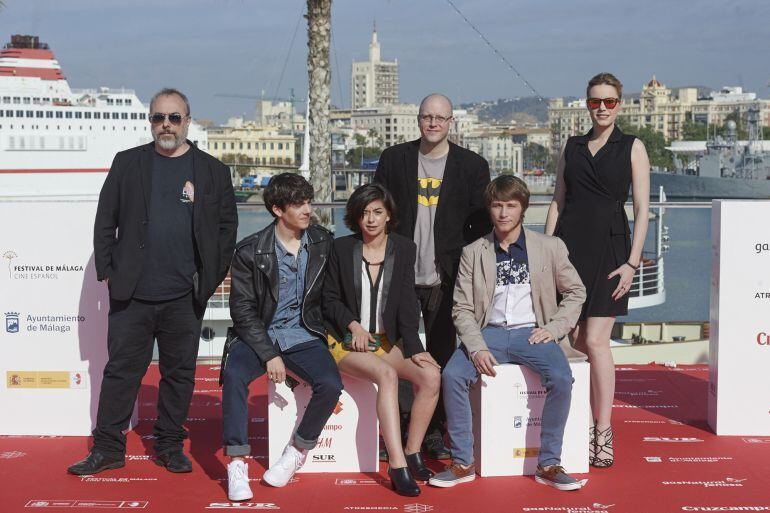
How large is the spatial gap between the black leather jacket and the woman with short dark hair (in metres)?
0.07

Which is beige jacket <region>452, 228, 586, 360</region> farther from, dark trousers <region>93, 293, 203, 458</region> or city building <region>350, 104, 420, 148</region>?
city building <region>350, 104, 420, 148</region>

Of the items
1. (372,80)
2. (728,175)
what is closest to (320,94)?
(728,175)

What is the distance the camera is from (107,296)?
170 inches

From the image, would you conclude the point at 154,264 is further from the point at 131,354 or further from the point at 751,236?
the point at 751,236

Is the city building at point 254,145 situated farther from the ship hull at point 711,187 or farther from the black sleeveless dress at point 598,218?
the black sleeveless dress at point 598,218

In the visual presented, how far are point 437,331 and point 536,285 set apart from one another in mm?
554

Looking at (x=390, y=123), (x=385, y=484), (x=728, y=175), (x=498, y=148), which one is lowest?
(x=385, y=484)

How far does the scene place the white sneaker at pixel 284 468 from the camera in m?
3.62

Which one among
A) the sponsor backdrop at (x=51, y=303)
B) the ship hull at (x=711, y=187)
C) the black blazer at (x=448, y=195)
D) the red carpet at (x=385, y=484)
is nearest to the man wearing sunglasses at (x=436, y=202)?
the black blazer at (x=448, y=195)

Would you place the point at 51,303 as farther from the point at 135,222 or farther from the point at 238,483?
the point at 238,483

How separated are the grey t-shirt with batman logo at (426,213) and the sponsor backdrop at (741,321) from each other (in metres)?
1.38

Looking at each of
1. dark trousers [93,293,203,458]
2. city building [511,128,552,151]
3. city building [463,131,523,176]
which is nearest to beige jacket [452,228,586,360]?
dark trousers [93,293,203,458]

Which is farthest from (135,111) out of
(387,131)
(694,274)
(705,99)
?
(705,99)

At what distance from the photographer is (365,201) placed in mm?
3762
